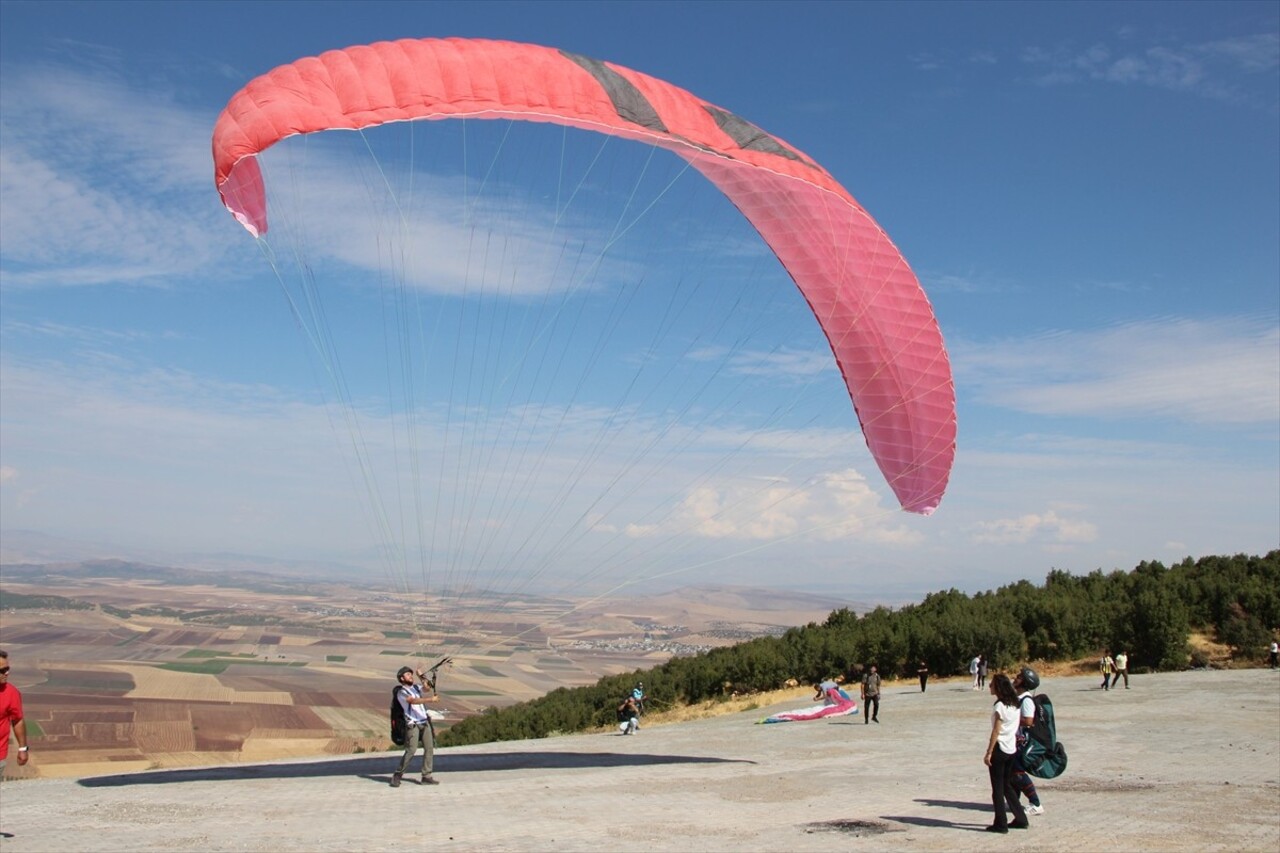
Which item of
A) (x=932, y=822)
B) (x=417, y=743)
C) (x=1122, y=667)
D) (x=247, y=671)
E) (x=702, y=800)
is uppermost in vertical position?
(x=417, y=743)

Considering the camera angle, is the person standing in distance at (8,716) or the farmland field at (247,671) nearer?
the person standing in distance at (8,716)

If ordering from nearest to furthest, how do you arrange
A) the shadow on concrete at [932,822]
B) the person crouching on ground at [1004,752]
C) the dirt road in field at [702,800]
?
the dirt road in field at [702,800], the person crouching on ground at [1004,752], the shadow on concrete at [932,822]

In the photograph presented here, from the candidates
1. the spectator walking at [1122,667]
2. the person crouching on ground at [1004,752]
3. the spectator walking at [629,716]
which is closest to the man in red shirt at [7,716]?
the person crouching on ground at [1004,752]

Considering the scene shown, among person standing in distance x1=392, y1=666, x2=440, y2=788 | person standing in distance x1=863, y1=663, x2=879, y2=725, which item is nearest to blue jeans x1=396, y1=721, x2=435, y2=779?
person standing in distance x1=392, y1=666, x2=440, y2=788

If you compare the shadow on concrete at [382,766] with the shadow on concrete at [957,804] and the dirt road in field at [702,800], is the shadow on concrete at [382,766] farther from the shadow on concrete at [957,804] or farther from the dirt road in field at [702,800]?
the shadow on concrete at [957,804]

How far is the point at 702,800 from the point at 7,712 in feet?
20.1

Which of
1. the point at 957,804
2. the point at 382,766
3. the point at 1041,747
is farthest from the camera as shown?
the point at 382,766

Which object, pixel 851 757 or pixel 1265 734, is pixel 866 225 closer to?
pixel 851 757

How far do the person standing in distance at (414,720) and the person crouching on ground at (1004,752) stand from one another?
18.6ft

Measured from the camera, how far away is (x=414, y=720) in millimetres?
10828

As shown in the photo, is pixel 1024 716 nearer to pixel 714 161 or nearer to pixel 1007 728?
pixel 1007 728

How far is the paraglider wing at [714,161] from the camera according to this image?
945cm

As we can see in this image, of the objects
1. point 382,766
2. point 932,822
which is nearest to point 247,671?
point 382,766

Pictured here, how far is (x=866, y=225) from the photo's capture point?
1194 centimetres
